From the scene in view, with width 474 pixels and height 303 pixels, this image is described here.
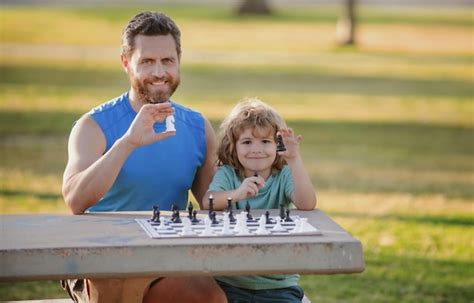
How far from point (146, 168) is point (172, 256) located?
1.37 metres

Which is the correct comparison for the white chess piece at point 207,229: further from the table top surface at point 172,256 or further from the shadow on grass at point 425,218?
the shadow on grass at point 425,218

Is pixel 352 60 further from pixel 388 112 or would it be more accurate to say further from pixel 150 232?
pixel 150 232

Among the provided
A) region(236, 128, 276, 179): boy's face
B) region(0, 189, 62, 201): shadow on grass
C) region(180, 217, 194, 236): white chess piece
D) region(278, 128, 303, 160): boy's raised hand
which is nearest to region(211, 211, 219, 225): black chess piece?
region(180, 217, 194, 236): white chess piece

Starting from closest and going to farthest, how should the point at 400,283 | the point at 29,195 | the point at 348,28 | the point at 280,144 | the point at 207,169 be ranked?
the point at 280,144 < the point at 207,169 < the point at 400,283 < the point at 29,195 < the point at 348,28

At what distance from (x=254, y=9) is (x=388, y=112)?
33761 mm

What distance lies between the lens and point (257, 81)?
28797 mm

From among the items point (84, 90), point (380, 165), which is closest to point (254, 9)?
point (84, 90)

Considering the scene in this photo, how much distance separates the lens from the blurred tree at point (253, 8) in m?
56.0

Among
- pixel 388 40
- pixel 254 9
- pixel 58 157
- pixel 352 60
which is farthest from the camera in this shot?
pixel 254 9

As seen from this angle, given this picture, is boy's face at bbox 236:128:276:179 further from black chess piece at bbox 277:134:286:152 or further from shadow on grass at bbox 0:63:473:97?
shadow on grass at bbox 0:63:473:97

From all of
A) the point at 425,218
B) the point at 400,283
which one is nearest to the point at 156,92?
the point at 400,283

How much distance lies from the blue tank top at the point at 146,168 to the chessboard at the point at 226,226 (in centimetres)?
66

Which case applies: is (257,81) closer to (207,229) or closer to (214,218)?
(214,218)

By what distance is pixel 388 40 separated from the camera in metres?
43.8
